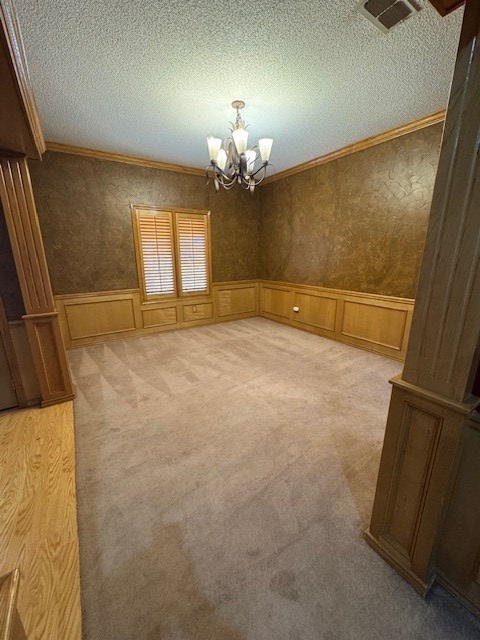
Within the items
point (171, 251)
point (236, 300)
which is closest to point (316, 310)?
point (236, 300)

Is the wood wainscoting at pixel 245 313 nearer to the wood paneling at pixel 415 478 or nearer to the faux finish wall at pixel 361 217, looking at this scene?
the faux finish wall at pixel 361 217

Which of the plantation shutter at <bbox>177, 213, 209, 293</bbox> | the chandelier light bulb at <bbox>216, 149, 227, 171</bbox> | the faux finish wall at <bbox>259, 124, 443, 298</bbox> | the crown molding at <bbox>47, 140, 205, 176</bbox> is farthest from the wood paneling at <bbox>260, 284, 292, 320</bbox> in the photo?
the chandelier light bulb at <bbox>216, 149, 227, 171</bbox>

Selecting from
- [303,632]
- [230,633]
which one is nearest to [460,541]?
[303,632]

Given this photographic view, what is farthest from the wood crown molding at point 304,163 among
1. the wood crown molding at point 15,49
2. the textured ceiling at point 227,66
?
the wood crown molding at point 15,49

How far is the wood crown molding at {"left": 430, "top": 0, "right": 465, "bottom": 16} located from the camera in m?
0.83

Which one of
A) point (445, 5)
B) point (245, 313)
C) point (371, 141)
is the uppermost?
point (371, 141)

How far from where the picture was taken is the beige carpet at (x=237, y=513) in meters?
A: 1.01

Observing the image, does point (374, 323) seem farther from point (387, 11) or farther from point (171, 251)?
point (171, 251)

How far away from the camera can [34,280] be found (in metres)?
2.21

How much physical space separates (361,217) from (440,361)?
10.4ft

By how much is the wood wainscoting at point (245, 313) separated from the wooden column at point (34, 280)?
1.61 metres

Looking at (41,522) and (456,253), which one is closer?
(456,253)

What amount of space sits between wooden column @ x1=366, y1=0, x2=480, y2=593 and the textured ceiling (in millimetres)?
1400

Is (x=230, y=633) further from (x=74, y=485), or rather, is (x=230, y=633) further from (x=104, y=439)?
(x=104, y=439)
